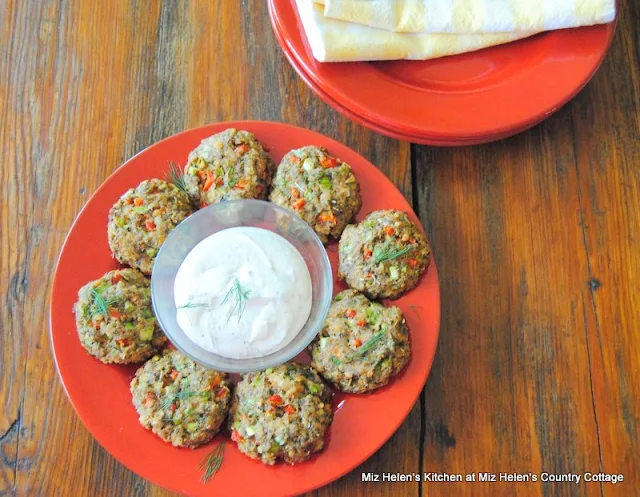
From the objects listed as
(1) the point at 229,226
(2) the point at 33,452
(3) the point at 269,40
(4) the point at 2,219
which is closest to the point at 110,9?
(3) the point at 269,40

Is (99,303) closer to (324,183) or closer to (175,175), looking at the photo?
(175,175)

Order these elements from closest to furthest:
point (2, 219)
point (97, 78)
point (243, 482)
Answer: point (243, 482)
point (2, 219)
point (97, 78)

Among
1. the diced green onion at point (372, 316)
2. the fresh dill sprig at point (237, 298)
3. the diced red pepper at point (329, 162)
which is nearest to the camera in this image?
the fresh dill sprig at point (237, 298)

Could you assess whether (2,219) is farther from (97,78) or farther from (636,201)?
(636,201)

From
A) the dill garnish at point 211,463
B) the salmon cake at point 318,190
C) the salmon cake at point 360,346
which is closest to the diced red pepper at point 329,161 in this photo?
the salmon cake at point 318,190

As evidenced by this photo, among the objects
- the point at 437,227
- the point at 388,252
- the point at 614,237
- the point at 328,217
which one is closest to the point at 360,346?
the point at 388,252

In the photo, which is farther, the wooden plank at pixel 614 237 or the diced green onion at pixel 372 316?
the wooden plank at pixel 614 237

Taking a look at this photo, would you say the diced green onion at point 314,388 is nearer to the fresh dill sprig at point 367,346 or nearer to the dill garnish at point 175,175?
the fresh dill sprig at point 367,346
